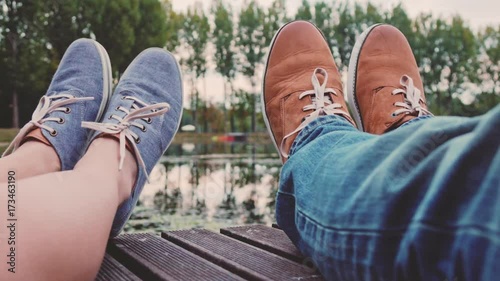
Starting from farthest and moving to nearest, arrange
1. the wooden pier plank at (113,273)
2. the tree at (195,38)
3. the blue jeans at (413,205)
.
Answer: the tree at (195,38), the wooden pier plank at (113,273), the blue jeans at (413,205)

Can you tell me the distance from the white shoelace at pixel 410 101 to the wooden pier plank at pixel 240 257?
482mm

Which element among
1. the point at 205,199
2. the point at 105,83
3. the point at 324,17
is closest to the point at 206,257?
the point at 105,83

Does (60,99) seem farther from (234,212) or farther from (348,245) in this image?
(234,212)

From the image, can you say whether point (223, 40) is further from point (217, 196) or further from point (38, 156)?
point (38, 156)

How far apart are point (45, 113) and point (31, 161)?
0.19 m

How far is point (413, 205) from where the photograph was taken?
17.2 inches

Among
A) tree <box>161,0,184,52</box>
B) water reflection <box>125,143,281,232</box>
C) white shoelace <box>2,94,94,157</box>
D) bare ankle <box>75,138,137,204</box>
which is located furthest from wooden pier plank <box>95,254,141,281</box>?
tree <box>161,0,184,52</box>

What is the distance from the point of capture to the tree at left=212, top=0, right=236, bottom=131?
19.9m

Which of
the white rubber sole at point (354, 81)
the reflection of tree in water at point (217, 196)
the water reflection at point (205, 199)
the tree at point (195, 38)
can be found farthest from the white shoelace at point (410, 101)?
the tree at point (195, 38)

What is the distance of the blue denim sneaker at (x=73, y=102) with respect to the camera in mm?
1032

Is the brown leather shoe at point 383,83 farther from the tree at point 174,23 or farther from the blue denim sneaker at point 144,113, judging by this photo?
the tree at point 174,23

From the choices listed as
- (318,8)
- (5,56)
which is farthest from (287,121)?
(318,8)

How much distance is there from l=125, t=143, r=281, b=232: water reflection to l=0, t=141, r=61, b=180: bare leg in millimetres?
2039

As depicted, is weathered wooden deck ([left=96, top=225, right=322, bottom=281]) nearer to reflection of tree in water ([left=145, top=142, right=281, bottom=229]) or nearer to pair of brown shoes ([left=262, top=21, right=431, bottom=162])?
pair of brown shoes ([left=262, top=21, right=431, bottom=162])
